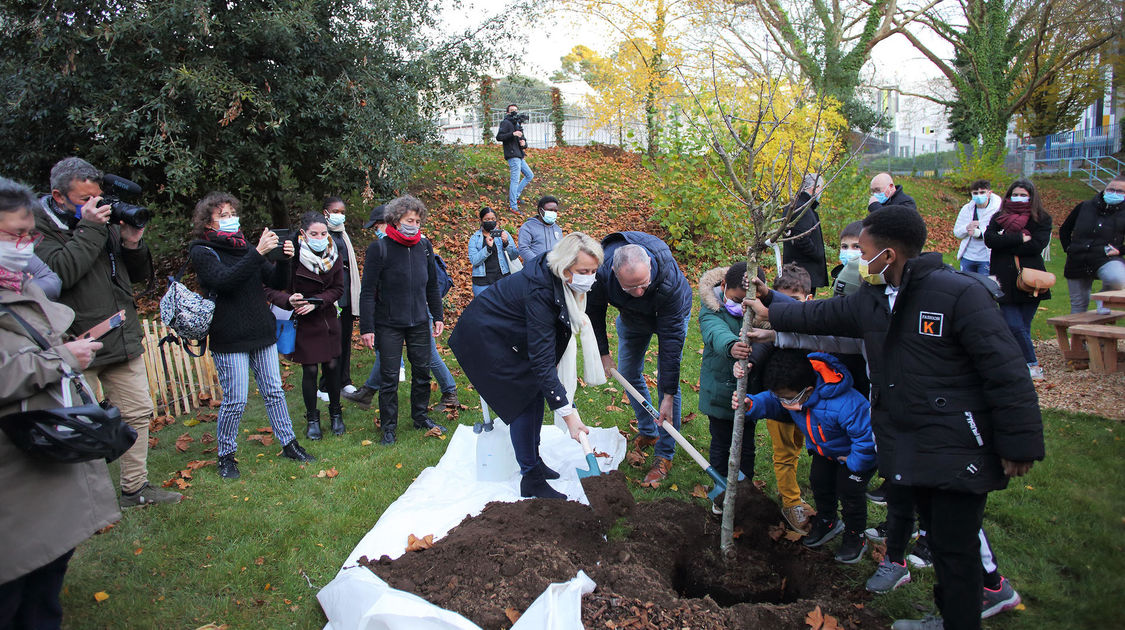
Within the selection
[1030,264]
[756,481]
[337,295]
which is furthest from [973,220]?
[337,295]

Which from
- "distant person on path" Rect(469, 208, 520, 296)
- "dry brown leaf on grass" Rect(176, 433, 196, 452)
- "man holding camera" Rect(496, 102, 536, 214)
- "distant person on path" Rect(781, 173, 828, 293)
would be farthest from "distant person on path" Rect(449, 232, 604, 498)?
"man holding camera" Rect(496, 102, 536, 214)

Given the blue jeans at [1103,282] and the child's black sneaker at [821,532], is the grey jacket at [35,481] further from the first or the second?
the blue jeans at [1103,282]

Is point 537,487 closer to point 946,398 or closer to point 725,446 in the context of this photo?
point 725,446

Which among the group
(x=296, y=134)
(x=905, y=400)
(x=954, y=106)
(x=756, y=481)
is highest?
(x=954, y=106)

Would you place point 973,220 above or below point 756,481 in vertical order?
above

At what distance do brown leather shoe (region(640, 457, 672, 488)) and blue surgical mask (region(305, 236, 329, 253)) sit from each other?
326 cm

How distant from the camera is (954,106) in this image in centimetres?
2597

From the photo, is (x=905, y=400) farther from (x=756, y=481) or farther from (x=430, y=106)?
(x=430, y=106)

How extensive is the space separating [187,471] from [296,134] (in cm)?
606

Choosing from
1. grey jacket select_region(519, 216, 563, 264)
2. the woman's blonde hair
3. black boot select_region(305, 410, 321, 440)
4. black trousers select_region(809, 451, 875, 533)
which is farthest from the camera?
grey jacket select_region(519, 216, 563, 264)

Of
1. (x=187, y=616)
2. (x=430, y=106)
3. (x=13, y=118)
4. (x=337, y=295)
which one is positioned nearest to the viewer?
(x=187, y=616)

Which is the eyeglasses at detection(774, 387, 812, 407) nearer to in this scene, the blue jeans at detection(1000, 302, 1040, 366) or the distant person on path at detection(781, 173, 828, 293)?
the distant person on path at detection(781, 173, 828, 293)

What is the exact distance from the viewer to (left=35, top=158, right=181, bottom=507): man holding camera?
378 centimetres

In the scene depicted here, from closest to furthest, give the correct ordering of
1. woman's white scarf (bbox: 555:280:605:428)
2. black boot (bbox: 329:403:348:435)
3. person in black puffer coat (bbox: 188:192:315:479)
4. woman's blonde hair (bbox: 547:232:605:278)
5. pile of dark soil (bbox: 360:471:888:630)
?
1. pile of dark soil (bbox: 360:471:888:630)
2. woman's blonde hair (bbox: 547:232:605:278)
3. woman's white scarf (bbox: 555:280:605:428)
4. person in black puffer coat (bbox: 188:192:315:479)
5. black boot (bbox: 329:403:348:435)
